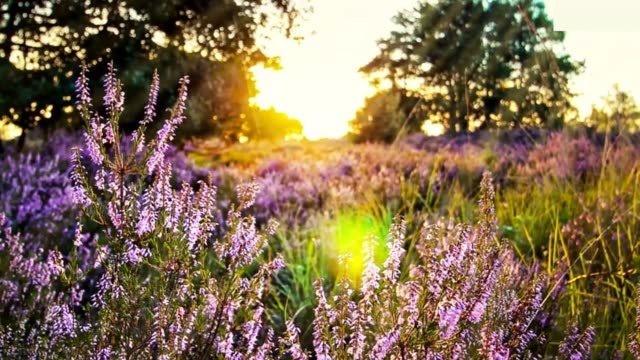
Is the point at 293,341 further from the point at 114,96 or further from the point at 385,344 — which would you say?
the point at 114,96

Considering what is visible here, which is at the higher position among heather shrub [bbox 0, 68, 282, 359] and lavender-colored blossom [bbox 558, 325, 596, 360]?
heather shrub [bbox 0, 68, 282, 359]

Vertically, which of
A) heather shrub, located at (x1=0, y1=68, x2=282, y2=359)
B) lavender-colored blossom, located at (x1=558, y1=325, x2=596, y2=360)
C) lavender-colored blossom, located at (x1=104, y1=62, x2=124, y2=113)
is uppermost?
lavender-colored blossom, located at (x1=104, y1=62, x2=124, y2=113)

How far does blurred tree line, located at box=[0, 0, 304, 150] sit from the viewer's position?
10.9 meters

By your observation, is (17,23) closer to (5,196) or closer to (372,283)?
(5,196)

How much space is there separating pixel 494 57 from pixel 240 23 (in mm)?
26296

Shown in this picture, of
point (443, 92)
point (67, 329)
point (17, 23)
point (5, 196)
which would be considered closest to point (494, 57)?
point (443, 92)

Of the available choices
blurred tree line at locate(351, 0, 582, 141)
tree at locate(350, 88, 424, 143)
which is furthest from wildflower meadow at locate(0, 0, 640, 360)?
blurred tree line at locate(351, 0, 582, 141)

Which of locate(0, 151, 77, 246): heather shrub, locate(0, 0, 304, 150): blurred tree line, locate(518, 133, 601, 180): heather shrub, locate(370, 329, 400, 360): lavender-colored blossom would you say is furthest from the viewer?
locate(0, 0, 304, 150): blurred tree line

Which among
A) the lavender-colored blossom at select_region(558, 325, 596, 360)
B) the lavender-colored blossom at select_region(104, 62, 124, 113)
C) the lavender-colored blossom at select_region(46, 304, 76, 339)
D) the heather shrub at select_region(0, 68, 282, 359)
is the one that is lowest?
the lavender-colored blossom at select_region(558, 325, 596, 360)

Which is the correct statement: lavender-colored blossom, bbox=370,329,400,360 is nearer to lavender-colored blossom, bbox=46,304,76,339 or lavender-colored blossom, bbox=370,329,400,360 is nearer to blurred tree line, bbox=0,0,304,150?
lavender-colored blossom, bbox=46,304,76,339

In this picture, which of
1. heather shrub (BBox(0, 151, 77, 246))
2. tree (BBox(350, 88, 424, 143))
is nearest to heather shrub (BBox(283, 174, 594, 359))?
heather shrub (BBox(0, 151, 77, 246))

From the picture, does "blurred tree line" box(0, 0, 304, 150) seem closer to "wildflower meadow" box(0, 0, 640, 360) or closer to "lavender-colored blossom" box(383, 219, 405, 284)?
"wildflower meadow" box(0, 0, 640, 360)

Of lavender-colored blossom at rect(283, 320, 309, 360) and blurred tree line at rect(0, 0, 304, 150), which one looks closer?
lavender-colored blossom at rect(283, 320, 309, 360)

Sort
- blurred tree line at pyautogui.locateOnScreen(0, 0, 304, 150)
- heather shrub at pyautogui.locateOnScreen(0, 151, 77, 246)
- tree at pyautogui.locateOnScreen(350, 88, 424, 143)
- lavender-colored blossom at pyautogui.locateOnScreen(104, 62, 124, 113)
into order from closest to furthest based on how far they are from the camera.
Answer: lavender-colored blossom at pyautogui.locateOnScreen(104, 62, 124, 113)
heather shrub at pyautogui.locateOnScreen(0, 151, 77, 246)
blurred tree line at pyautogui.locateOnScreen(0, 0, 304, 150)
tree at pyautogui.locateOnScreen(350, 88, 424, 143)
